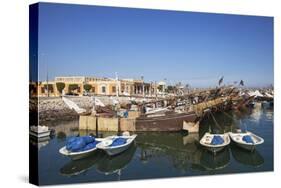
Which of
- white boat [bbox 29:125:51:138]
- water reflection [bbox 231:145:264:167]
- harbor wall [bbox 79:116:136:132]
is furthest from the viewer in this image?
water reflection [bbox 231:145:264:167]

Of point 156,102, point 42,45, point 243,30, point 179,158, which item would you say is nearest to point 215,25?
point 243,30

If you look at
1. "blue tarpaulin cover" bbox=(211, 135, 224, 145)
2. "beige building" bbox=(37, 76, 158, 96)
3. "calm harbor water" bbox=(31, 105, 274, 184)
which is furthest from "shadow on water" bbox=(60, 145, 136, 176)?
"blue tarpaulin cover" bbox=(211, 135, 224, 145)

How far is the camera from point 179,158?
1053 centimetres

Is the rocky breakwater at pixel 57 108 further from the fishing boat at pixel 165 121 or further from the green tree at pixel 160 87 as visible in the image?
the green tree at pixel 160 87

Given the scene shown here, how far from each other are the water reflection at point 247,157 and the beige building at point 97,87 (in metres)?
1.85

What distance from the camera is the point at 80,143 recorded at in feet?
32.1

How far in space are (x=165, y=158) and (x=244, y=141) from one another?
1589 mm

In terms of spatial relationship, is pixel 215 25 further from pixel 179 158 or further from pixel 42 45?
pixel 42 45

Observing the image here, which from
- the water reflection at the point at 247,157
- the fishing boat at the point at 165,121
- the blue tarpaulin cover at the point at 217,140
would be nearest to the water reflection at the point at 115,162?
the fishing boat at the point at 165,121

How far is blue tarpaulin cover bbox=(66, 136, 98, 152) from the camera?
9.74m

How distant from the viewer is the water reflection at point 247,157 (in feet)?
35.9

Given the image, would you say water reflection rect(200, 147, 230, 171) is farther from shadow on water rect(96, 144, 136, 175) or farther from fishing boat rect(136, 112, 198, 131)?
shadow on water rect(96, 144, 136, 175)

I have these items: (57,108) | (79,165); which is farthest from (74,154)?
(57,108)

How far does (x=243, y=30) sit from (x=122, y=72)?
2.54 m
